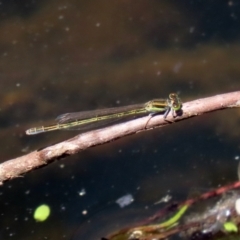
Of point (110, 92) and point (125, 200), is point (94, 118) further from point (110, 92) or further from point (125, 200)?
point (110, 92)

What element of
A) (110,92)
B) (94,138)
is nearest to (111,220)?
(110,92)

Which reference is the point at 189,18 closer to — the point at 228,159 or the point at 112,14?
the point at 112,14

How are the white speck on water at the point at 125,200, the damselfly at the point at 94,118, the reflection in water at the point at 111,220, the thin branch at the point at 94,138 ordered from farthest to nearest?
the white speck on water at the point at 125,200 → the reflection in water at the point at 111,220 → the damselfly at the point at 94,118 → the thin branch at the point at 94,138

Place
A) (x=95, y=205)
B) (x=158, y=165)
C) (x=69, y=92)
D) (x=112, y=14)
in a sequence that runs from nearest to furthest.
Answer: (x=95, y=205) < (x=158, y=165) < (x=69, y=92) < (x=112, y=14)

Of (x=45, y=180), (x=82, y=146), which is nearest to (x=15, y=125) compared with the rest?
(x=45, y=180)

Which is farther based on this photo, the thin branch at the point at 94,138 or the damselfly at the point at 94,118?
the damselfly at the point at 94,118

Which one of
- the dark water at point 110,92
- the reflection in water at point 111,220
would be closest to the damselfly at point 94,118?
the dark water at point 110,92

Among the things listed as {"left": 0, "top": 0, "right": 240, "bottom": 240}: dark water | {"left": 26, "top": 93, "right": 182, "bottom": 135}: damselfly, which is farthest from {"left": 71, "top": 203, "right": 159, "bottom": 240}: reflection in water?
{"left": 26, "top": 93, "right": 182, "bottom": 135}: damselfly

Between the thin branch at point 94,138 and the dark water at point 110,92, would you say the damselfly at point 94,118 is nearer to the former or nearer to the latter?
the dark water at point 110,92

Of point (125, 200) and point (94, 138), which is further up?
point (94, 138)
